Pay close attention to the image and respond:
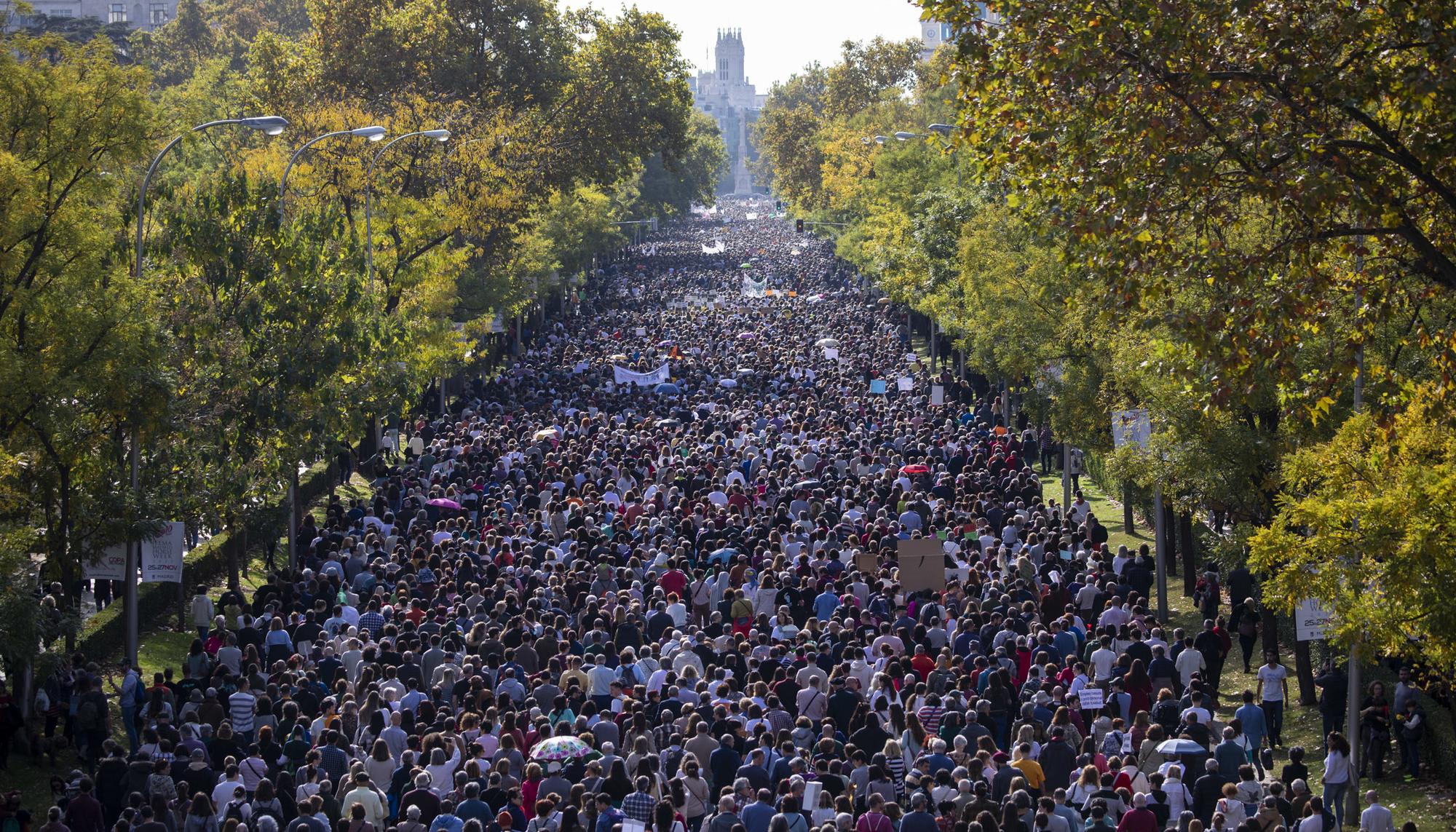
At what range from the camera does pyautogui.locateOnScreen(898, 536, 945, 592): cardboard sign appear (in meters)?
21.6

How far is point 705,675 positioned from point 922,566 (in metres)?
5.43

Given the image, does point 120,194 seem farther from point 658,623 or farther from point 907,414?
point 907,414

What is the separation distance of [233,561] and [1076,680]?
14241 millimetres

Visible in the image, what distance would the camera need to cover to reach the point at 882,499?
2722 centimetres

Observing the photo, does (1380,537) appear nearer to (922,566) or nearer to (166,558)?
(922,566)

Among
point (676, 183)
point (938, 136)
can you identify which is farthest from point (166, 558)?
point (676, 183)

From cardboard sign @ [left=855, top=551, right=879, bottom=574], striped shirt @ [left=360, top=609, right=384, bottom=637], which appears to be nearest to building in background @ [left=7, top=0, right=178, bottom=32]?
cardboard sign @ [left=855, top=551, right=879, bottom=574]

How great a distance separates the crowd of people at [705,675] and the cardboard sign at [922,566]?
0.18ft

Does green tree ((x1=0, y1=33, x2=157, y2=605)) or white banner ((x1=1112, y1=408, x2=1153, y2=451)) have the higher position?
green tree ((x1=0, y1=33, x2=157, y2=605))

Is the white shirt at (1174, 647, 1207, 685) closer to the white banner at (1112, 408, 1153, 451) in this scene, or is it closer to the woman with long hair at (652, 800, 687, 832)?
the white banner at (1112, 408, 1153, 451)

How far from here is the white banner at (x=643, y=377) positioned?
4447cm

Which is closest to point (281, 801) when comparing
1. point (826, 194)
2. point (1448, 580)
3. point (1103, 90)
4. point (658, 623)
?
point (658, 623)

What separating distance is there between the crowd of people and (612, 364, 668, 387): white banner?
11244mm

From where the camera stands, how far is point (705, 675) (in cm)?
1709
